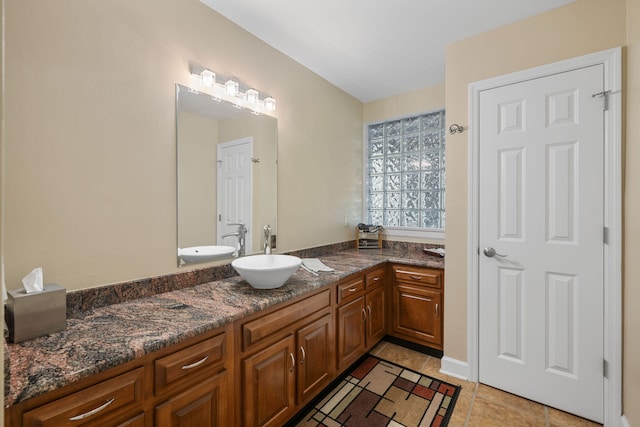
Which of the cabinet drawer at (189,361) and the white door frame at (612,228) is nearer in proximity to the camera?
the cabinet drawer at (189,361)

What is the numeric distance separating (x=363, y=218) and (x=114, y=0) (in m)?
2.80

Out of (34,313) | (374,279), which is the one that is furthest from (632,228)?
(34,313)

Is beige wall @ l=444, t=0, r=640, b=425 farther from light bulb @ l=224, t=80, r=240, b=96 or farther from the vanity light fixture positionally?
light bulb @ l=224, t=80, r=240, b=96

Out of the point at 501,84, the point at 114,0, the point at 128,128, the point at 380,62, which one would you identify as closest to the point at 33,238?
the point at 128,128

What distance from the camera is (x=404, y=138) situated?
3.28m

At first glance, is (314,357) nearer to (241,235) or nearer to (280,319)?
(280,319)

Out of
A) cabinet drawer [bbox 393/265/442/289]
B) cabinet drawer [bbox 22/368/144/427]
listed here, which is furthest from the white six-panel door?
cabinet drawer [bbox 22/368/144/427]

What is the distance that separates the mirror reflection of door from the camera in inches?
77.6

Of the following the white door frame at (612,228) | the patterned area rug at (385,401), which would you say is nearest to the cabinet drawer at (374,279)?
the patterned area rug at (385,401)

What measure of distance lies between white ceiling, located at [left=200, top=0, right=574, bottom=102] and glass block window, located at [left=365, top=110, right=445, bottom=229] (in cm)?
62

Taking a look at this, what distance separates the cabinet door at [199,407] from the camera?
1115mm

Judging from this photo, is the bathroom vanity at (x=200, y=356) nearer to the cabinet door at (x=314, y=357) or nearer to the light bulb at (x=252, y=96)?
the cabinet door at (x=314, y=357)

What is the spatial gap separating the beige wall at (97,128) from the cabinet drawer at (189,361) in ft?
2.00

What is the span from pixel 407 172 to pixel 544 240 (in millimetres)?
1556
